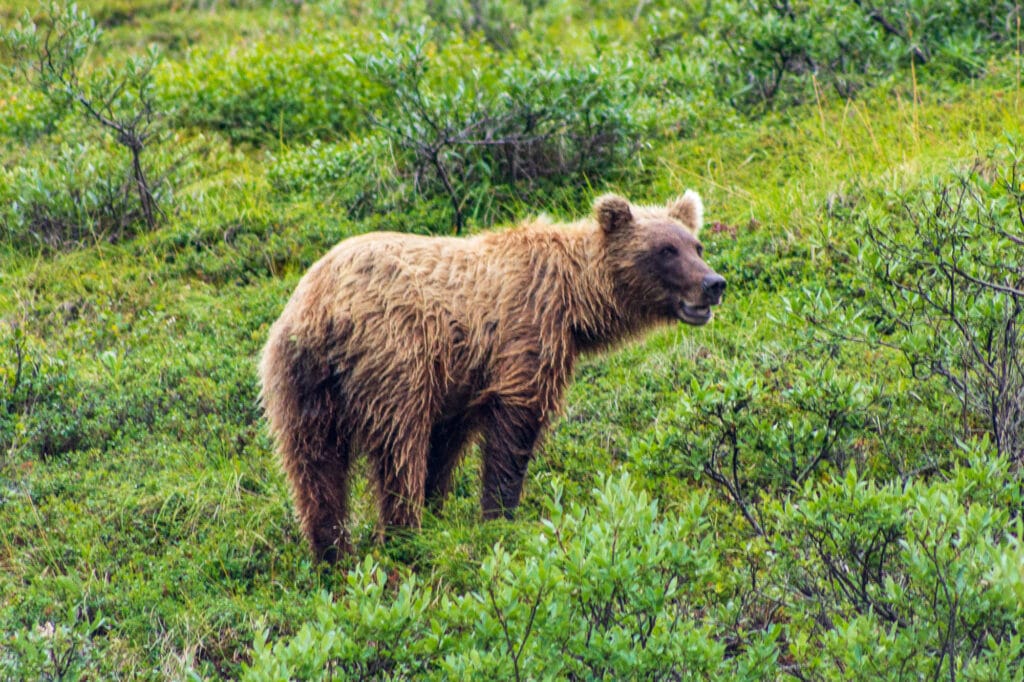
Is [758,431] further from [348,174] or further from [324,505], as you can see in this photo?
[348,174]

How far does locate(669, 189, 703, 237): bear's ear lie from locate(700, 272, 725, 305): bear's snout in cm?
70

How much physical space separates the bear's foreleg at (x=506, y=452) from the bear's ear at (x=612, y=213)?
1437 mm

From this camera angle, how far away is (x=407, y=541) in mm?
6785

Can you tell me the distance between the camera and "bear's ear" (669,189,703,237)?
7961mm

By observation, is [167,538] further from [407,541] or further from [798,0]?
[798,0]

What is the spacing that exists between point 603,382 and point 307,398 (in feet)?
9.49

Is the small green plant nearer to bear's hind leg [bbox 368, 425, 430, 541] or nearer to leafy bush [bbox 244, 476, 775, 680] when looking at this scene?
bear's hind leg [bbox 368, 425, 430, 541]

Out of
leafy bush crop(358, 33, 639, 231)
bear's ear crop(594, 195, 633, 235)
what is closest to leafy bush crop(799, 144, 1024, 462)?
bear's ear crop(594, 195, 633, 235)

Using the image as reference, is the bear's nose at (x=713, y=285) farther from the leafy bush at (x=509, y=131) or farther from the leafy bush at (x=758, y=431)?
the leafy bush at (x=509, y=131)

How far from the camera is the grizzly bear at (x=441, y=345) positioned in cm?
650

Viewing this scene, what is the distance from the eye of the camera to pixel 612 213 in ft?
24.6

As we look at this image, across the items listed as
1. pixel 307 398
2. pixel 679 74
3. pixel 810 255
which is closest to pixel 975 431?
pixel 810 255

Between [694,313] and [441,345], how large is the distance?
1761 mm

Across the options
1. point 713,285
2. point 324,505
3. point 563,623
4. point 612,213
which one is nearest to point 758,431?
point 713,285
